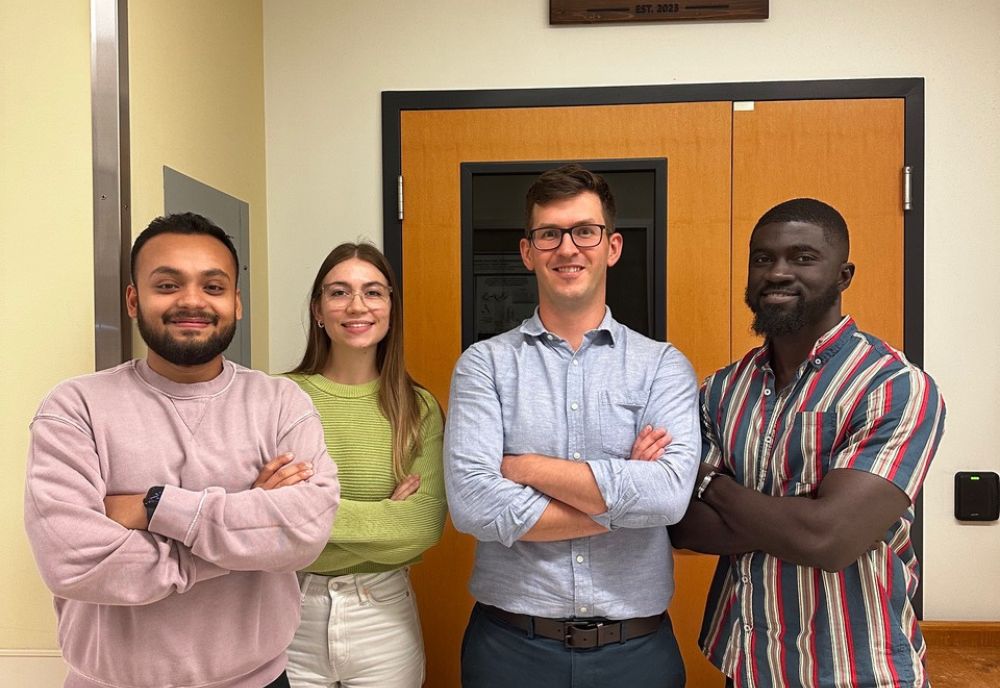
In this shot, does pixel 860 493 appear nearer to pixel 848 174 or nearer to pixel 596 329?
pixel 596 329

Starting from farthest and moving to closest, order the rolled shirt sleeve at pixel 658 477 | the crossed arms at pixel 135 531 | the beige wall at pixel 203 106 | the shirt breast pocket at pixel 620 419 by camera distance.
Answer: the beige wall at pixel 203 106, the shirt breast pocket at pixel 620 419, the rolled shirt sleeve at pixel 658 477, the crossed arms at pixel 135 531

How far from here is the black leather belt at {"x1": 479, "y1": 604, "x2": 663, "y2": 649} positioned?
1556mm

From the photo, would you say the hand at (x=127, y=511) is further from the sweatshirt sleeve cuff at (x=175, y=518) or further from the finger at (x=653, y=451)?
the finger at (x=653, y=451)

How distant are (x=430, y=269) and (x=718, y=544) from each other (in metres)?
1.33

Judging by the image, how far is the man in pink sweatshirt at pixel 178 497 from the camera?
121 centimetres

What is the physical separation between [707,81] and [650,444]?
1384 millimetres

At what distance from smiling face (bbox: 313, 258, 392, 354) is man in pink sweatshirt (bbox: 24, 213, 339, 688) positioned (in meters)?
0.35

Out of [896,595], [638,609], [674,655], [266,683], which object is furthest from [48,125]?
[896,595]

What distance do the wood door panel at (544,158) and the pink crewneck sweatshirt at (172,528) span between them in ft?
3.44

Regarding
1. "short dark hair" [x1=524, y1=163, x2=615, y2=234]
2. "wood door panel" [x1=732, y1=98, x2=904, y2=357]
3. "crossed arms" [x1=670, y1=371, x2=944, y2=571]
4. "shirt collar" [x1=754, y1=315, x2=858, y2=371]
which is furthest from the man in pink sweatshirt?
"wood door panel" [x1=732, y1=98, x2=904, y2=357]

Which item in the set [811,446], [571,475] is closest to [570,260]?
[571,475]

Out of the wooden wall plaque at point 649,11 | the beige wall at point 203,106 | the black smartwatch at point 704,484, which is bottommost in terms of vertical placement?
the black smartwatch at point 704,484

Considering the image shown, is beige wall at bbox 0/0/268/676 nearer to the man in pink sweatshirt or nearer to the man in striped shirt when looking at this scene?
the man in pink sweatshirt

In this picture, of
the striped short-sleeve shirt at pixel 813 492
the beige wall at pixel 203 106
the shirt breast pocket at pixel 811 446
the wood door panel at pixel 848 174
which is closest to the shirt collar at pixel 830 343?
the striped short-sleeve shirt at pixel 813 492
